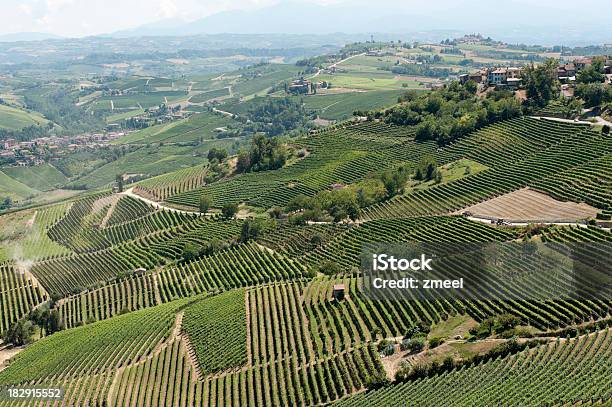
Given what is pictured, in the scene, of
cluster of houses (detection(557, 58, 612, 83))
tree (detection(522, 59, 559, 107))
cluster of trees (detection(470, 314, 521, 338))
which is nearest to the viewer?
cluster of trees (detection(470, 314, 521, 338))

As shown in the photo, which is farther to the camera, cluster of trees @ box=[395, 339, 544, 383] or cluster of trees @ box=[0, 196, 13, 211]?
cluster of trees @ box=[0, 196, 13, 211]

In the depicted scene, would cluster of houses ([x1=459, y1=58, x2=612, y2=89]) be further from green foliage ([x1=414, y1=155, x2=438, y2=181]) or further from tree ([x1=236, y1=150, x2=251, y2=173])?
tree ([x1=236, y1=150, x2=251, y2=173])

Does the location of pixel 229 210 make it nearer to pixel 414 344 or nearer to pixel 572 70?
pixel 414 344

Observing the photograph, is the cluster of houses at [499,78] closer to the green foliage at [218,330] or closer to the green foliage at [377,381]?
the green foliage at [218,330]

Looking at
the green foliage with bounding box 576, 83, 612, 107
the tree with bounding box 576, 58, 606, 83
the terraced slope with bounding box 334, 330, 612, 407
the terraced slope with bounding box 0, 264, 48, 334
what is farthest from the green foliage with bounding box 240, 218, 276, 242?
the tree with bounding box 576, 58, 606, 83

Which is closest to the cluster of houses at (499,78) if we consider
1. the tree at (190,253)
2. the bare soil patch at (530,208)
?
the bare soil patch at (530,208)

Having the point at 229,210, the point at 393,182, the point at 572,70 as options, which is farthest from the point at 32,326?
the point at 572,70
